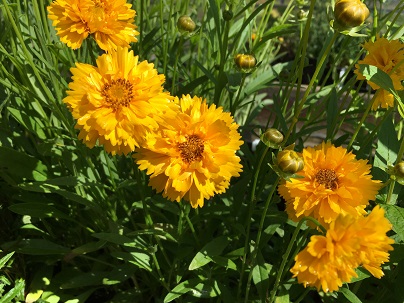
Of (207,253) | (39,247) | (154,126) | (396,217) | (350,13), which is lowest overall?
(39,247)

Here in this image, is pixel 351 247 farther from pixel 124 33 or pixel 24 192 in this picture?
pixel 24 192

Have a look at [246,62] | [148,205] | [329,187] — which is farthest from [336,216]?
[148,205]

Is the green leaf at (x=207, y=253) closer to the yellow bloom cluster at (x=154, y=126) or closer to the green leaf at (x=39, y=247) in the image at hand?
the yellow bloom cluster at (x=154, y=126)

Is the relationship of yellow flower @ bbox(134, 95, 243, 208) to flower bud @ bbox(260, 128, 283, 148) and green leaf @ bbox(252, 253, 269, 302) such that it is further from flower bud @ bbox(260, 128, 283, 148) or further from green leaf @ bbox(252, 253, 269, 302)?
green leaf @ bbox(252, 253, 269, 302)

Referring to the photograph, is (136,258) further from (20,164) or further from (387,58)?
(387,58)

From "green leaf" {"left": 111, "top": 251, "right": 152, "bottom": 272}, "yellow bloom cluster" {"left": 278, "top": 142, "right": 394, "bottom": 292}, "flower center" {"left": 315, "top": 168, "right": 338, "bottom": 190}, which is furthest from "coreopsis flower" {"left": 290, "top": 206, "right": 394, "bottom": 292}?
"green leaf" {"left": 111, "top": 251, "right": 152, "bottom": 272}

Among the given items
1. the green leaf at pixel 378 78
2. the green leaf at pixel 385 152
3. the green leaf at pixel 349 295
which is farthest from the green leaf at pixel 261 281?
the green leaf at pixel 378 78

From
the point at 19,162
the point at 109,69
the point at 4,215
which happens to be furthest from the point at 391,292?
the point at 4,215
